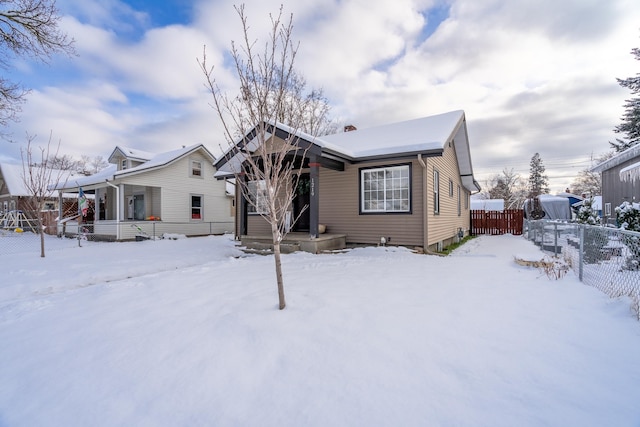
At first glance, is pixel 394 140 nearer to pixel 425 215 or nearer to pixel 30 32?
pixel 425 215

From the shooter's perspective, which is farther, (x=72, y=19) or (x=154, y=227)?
(x=154, y=227)

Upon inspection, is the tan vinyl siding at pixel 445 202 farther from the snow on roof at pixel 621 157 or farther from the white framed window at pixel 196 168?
the white framed window at pixel 196 168

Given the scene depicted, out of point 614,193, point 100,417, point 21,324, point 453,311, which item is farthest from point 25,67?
point 614,193

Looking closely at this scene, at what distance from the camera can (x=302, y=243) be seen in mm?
8414

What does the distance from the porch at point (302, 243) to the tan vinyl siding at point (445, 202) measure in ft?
9.00

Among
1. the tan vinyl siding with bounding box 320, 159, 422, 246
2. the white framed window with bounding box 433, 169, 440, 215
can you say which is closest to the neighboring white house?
the tan vinyl siding with bounding box 320, 159, 422, 246

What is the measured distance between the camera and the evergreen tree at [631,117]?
60.8 feet

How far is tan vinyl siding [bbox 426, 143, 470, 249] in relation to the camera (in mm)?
8742

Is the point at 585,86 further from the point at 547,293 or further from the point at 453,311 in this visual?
the point at 453,311

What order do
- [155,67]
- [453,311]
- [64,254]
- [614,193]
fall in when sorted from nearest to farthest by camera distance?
[453,311]
[64,254]
[155,67]
[614,193]

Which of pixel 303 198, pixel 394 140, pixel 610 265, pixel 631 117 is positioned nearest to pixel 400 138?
pixel 394 140

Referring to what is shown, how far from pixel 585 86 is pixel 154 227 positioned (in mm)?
25750

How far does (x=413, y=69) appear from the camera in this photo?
12.3 meters

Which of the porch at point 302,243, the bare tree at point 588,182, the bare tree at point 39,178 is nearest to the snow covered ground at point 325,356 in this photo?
the porch at point 302,243
